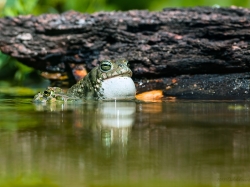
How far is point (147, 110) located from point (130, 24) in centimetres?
188

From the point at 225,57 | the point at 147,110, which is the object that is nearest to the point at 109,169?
the point at 147,110

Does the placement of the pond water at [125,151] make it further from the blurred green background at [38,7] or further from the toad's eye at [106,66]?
the blurred green background at [38,7]

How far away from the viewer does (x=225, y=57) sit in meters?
4.49

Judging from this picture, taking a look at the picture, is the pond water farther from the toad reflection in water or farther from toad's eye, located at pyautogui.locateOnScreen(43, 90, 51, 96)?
toad's eye, located at pyautogui.locateOnScreen(43, 90, 51, 96)

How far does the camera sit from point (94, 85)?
4.30 metres

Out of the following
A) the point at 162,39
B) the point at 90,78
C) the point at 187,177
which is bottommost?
the point at 187,177

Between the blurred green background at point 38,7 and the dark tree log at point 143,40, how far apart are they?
49.2 inches

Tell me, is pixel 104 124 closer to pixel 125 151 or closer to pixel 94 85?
pixel 125 151

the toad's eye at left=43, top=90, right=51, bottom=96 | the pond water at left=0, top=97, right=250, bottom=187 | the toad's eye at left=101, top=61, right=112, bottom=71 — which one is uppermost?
the toad's eye at left=101, top=61, right=112, bottom=71

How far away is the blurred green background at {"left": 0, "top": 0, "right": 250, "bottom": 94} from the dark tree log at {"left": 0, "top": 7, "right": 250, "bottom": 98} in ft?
4.10

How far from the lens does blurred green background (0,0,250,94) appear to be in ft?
21.0

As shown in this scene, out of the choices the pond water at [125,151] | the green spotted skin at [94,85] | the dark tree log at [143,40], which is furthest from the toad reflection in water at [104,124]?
the dark tree log at [143,40]

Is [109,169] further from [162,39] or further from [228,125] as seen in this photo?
[162,39]

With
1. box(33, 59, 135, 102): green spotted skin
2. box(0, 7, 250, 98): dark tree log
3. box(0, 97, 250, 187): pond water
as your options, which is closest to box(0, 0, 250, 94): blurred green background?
box(0, 7, 250, 98): dark tree log
